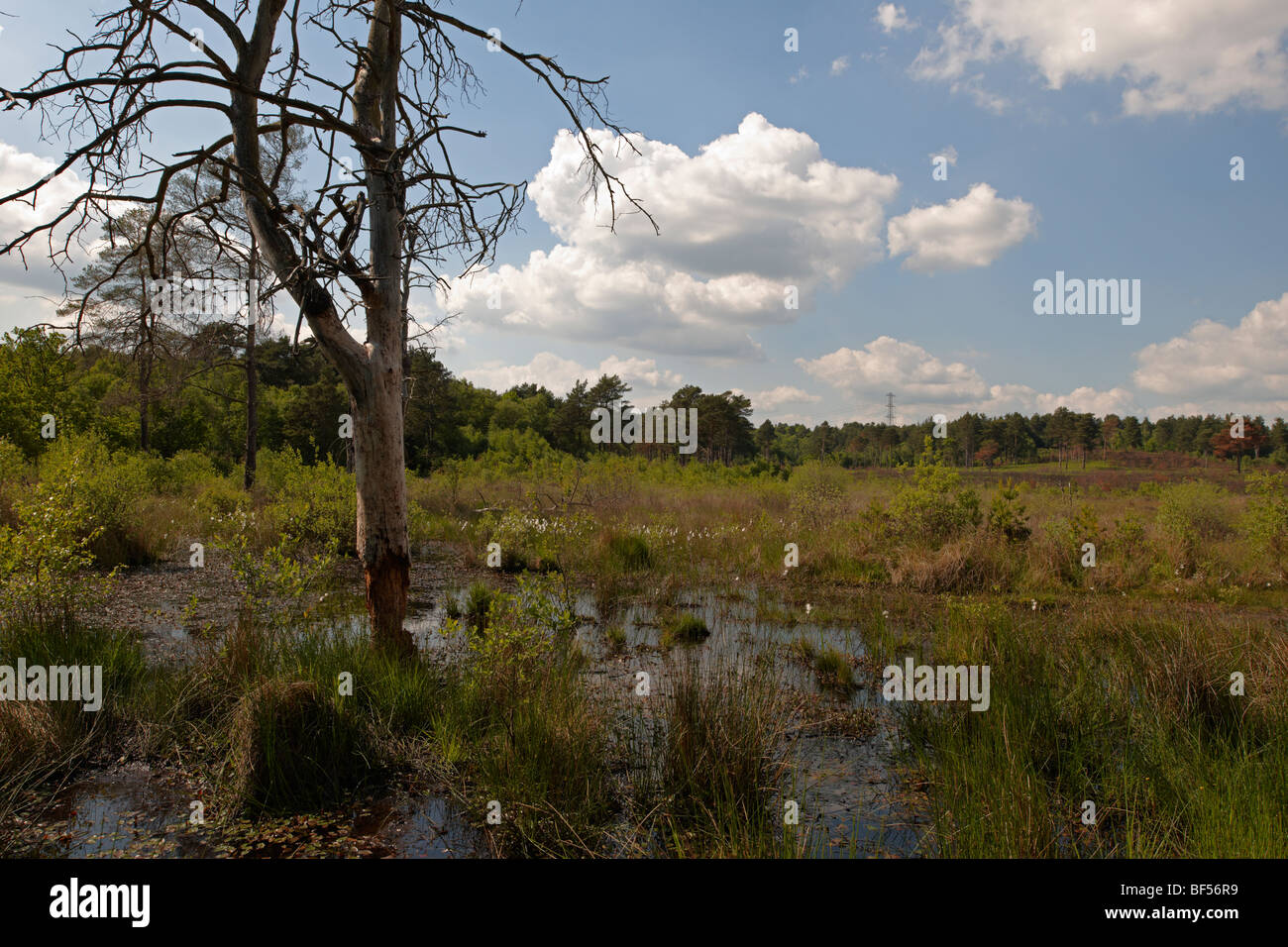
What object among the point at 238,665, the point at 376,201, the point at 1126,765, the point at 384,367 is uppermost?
the point at 376,201

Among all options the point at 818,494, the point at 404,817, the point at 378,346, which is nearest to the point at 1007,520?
the point at 818,494

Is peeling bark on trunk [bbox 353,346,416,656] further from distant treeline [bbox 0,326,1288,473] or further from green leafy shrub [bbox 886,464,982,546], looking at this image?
green leafy shrub [bbox 886,464,982,546]

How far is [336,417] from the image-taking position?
31703 millimetres

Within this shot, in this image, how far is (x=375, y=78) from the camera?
5309 millimetres

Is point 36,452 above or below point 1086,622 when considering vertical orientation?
above

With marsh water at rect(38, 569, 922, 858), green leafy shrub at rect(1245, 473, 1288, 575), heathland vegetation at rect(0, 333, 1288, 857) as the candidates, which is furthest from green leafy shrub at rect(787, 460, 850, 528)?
marsh water at rect(38, 569, 922, 858)

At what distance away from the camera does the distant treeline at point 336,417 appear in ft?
21.2

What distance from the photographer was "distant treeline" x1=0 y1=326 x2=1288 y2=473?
6453 mm
